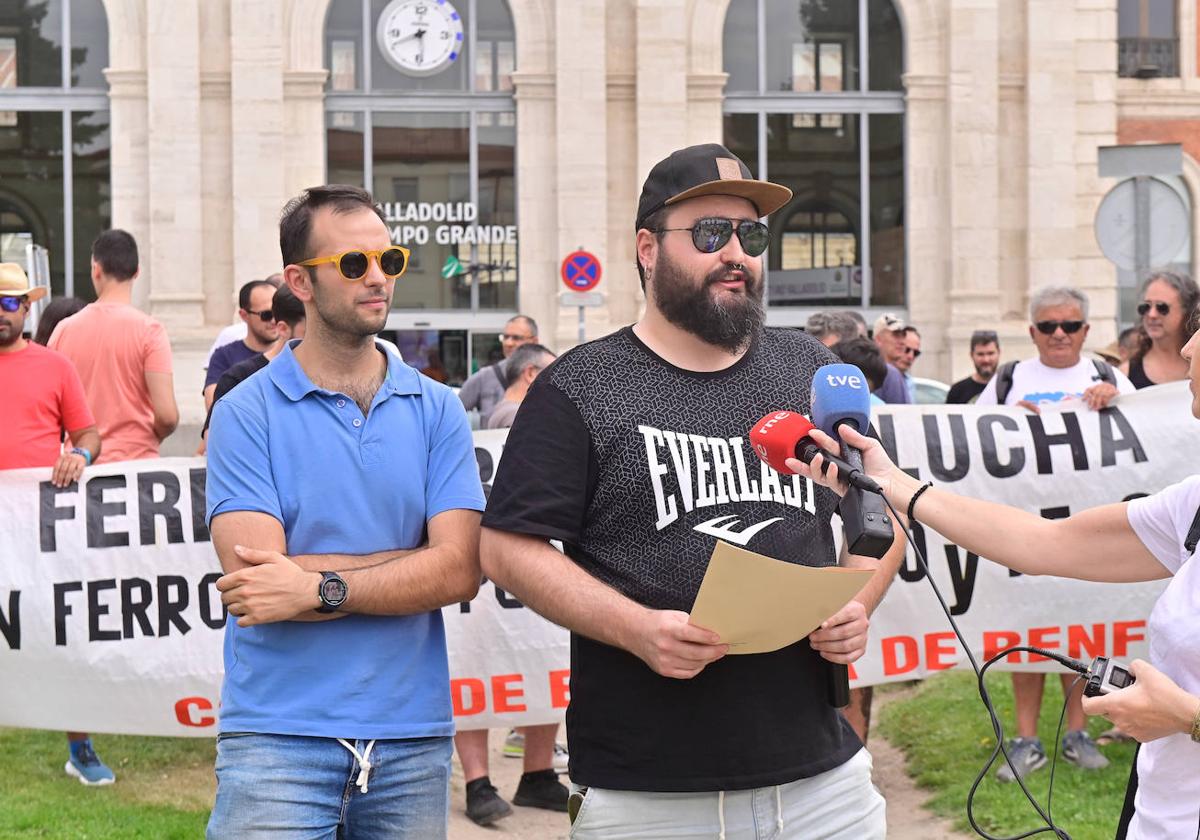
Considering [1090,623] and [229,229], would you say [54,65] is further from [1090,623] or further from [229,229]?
[1090,623]

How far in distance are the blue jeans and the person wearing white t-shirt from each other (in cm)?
120

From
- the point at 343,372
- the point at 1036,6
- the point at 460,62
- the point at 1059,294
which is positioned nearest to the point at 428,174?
the point at 460,62

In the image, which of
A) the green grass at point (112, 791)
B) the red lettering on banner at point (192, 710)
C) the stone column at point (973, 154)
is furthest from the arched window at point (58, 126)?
the red lettering on banner at point (192, 710)

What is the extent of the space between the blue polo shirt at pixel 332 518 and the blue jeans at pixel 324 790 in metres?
0.04

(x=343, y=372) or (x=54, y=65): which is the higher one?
(x=54, y=65)

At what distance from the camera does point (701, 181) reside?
3371 millimetres

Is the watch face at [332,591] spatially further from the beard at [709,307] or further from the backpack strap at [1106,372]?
the backpack strap at [1106,372]

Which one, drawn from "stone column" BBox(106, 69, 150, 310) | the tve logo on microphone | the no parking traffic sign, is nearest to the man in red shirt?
the tve logo on microphone

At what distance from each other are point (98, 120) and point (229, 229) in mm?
2990

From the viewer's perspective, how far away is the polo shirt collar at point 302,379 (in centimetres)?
355

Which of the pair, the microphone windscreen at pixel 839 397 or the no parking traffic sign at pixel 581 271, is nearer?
the microphone windscreen at pixel 839 397

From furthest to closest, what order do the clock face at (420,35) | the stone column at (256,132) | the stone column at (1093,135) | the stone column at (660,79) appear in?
the stone column at (1093,135) < the clock face at (420,35) < the stone column at (660,79) < the stone column at (256,132)

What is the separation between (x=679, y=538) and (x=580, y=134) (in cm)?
2236

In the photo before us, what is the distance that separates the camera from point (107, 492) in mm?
6973
